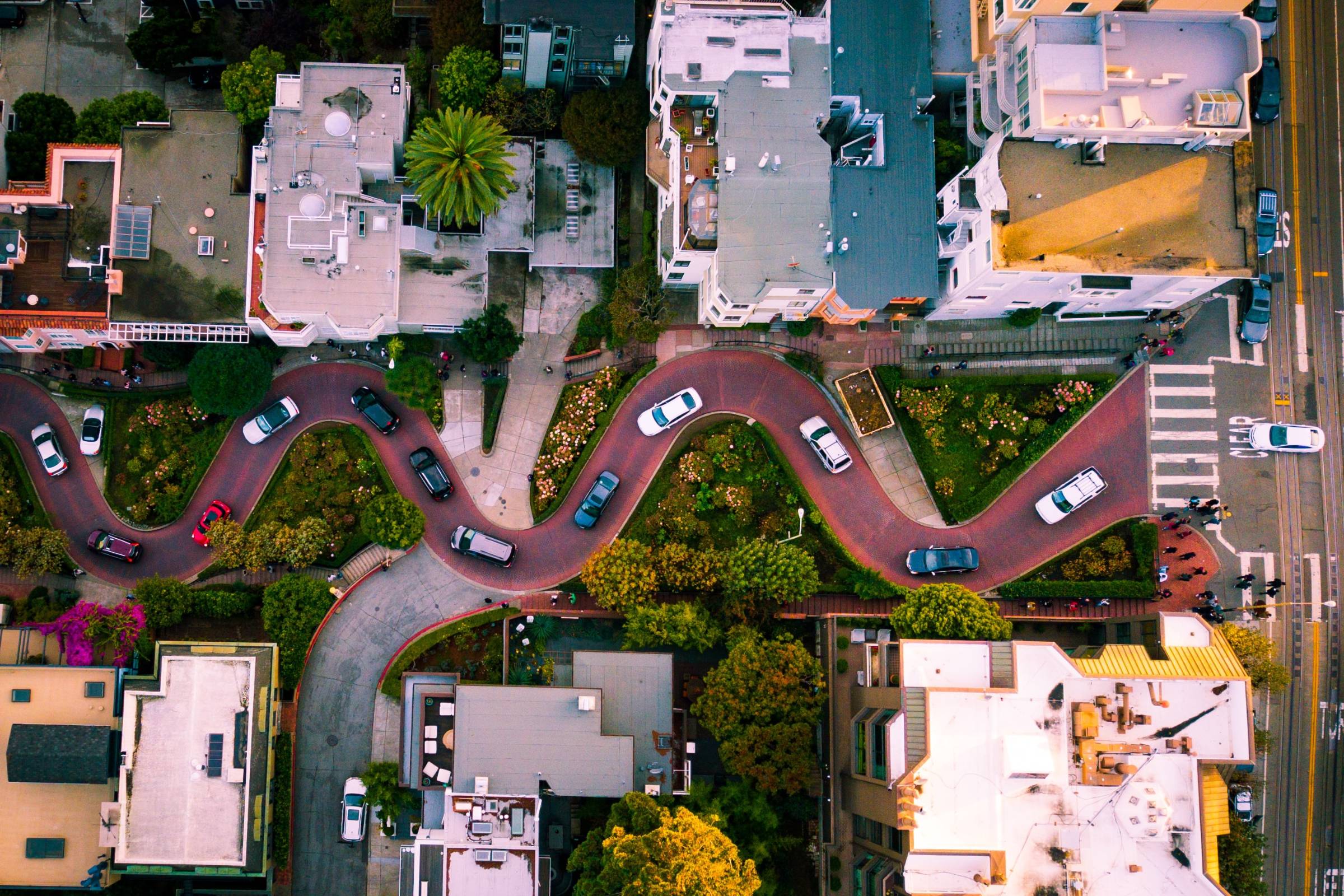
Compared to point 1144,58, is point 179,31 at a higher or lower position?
higher

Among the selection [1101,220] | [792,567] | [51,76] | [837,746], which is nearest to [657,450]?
[792,567]

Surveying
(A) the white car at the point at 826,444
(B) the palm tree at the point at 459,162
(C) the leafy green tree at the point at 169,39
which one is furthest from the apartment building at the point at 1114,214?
(C) the leafy green tree at the point at 169,39

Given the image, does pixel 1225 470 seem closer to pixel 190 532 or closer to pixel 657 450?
pixel 657 450

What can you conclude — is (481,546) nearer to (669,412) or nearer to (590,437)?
(590,437)

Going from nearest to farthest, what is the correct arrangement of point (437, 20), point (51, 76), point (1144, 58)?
point (1144, 58) → point (437, 20) → point (51, 76)

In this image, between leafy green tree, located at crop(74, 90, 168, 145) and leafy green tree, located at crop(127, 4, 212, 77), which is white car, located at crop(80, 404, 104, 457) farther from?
leafy green tree, located at crop(127, 4, 212, 77)

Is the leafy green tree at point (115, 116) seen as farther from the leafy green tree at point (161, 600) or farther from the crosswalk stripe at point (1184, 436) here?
the crosswalk stripe at point (1184, 436)
